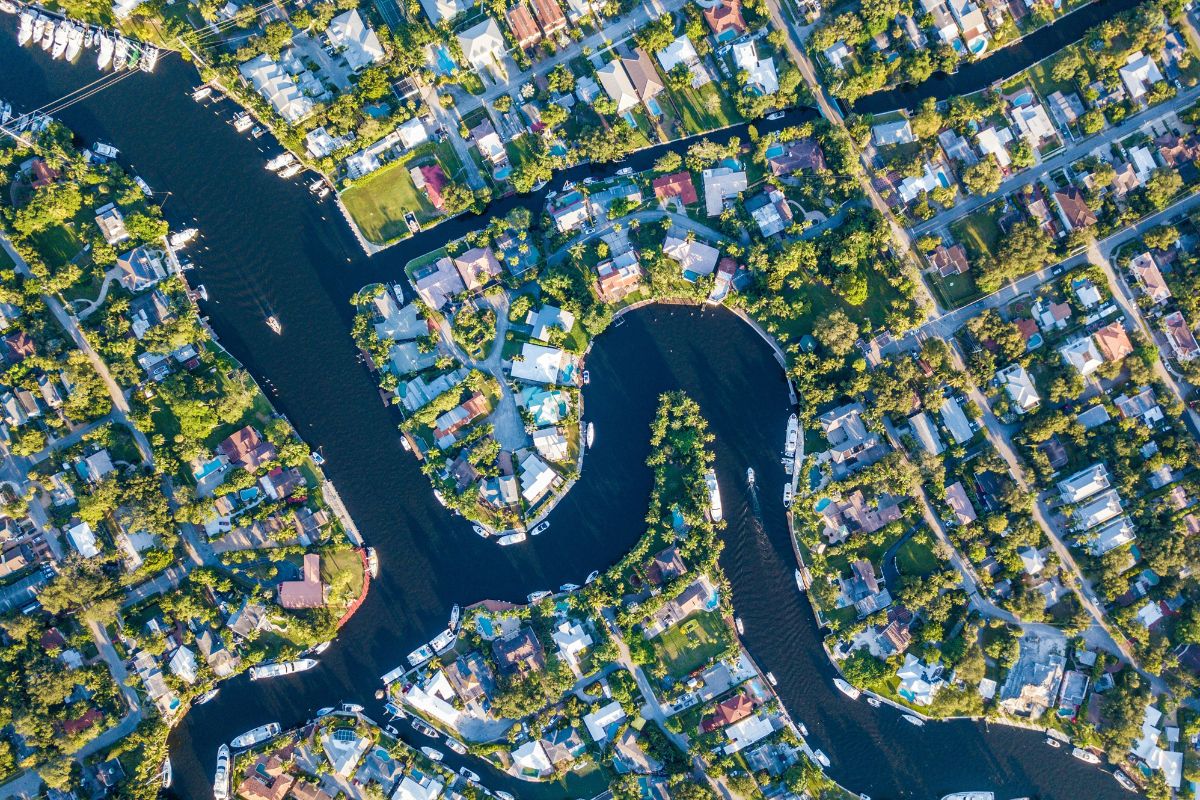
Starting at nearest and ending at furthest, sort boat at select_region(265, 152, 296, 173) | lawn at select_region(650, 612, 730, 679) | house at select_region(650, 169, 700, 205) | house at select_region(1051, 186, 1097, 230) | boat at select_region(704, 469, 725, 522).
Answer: house at select_region(1051, 186, 1097, 230) < boat at select_region(704, 469, 725, 522) < lawn at select_region(650, 612, 730, 679) < house at select_region(650, 169, 700, 205) < boat at select_region(265, 152, 296, 173)

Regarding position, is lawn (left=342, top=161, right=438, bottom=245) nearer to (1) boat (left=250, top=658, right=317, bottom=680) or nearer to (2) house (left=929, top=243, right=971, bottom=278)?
(1) boat (left=250, top=658, right=317, bottom=680)

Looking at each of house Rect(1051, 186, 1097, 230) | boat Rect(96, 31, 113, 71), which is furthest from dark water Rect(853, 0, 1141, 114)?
boat Rect(96, 31, 113, 71)

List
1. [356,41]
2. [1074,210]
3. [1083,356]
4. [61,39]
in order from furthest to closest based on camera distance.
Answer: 1. [61,39]
2. [356,41]
3. [1074,210]
4. [1083,356]

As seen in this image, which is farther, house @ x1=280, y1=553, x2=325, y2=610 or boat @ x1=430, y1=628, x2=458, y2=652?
boat @ x1=430, y1=628, x2=458, y2=652

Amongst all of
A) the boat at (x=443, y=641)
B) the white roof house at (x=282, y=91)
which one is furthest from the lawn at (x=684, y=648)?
the white roof house at (x=282, y=91)

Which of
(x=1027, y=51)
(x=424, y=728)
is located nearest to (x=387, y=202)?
(x=424, y=728)

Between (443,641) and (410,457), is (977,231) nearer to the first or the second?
(410,457)
